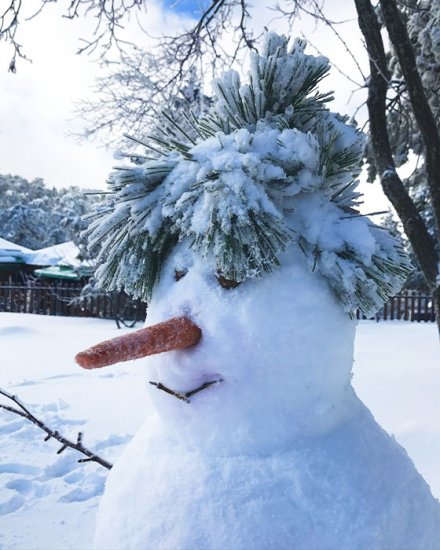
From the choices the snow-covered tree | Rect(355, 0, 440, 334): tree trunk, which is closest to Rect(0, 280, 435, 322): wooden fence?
Rect(355, 0, 440, 334): tree trunk

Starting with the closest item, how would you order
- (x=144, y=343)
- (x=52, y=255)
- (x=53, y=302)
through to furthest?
1. (x=144, y=343)
2. (x=53, y=302)
3. (x=52, y=255)

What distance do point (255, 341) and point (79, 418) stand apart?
3.43 meters

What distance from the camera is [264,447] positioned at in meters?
0.70

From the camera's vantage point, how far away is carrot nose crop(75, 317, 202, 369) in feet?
2.17

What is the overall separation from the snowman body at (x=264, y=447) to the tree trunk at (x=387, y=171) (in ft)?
7.20

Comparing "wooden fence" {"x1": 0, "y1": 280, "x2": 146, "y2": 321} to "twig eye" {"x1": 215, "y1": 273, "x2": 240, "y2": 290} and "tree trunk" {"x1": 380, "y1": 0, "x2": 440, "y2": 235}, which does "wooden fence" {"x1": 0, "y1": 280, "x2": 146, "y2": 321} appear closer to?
"tree trunk" {"x1": 380, "y1": 0, "x2": 440, "y2": 235}

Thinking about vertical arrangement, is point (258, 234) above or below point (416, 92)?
below

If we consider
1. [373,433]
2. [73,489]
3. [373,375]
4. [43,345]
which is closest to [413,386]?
[373,375]

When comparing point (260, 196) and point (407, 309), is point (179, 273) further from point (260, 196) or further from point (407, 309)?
point (407, 309)

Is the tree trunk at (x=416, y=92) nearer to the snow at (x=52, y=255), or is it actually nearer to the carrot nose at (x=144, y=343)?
the carrot nose at (x=144, y=343)

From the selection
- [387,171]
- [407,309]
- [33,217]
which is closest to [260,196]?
[387,171]

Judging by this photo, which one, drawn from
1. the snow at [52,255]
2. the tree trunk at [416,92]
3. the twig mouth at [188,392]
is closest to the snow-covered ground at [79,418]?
the twig mouth at [188,392]

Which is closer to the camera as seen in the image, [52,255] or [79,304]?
[79,304]

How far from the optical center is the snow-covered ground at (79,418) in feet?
7.28
